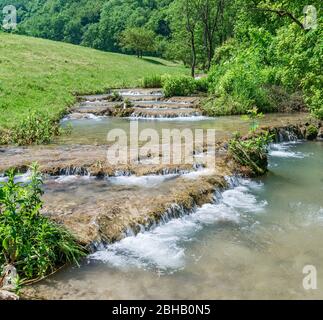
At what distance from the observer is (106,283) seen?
6.60 metres

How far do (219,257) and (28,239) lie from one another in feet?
11.1

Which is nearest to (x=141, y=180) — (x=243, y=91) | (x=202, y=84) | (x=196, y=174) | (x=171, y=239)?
(x=196, y=174)

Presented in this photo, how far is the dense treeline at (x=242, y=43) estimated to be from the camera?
15.2 meters

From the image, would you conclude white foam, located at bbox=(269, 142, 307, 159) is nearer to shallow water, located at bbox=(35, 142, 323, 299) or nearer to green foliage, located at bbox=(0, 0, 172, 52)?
shallow water, located at bbox=(35, 142, 323, 299)

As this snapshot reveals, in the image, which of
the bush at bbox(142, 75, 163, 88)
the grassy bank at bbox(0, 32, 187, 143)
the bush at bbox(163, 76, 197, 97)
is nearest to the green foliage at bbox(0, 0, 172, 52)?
the grassy bank at bbox(0, 32, 187, 143)

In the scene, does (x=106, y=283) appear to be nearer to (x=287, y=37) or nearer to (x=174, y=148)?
(x=174, y=148)

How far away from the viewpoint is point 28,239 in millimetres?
6727

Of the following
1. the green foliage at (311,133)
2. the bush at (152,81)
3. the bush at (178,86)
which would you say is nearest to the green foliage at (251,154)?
the green foliage at (311,133)

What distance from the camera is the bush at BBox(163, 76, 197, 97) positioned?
30.1 m

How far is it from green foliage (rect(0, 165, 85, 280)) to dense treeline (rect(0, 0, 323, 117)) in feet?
33.2

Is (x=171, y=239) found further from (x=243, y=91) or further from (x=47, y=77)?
(x=47, y=77)

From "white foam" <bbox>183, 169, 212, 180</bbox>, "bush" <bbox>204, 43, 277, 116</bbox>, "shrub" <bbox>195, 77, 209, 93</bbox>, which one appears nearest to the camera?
"white foam" <bbox>183, 169, 212, 180</bbox>
